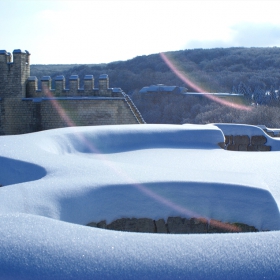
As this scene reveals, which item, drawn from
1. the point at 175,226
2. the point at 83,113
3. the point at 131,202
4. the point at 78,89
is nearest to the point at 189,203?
the point at 175,226

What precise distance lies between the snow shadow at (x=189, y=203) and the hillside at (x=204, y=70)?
35872mm

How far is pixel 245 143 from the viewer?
8297 mm

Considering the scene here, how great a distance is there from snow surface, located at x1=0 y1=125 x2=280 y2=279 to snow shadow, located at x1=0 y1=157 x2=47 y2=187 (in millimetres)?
12

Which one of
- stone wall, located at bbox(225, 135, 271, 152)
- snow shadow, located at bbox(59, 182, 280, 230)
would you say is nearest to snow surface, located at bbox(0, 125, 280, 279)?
snow shadow, located at bbox(59, 182, 280, 230)

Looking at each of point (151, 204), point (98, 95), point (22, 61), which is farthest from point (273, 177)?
point (22, 61)

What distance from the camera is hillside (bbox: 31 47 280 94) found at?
42062 millimetres

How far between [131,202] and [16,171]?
135 cm

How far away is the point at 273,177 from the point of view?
4.20 m

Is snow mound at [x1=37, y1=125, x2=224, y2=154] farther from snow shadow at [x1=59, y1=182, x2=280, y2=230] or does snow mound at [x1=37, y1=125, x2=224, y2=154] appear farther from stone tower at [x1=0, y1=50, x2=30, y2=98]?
stone tower at [x1=0, y1=50, x2=30, y2=98]

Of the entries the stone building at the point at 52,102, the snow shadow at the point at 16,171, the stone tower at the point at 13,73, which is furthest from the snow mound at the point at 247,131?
the stone tower at the point at 13,73

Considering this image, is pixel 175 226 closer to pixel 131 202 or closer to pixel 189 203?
pixel 189 203

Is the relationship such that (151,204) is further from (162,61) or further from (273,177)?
(162,61)

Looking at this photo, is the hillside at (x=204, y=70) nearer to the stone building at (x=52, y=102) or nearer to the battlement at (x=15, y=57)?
the stone building at (x=52, y=102)

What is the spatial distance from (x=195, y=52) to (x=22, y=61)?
52.7 metres
